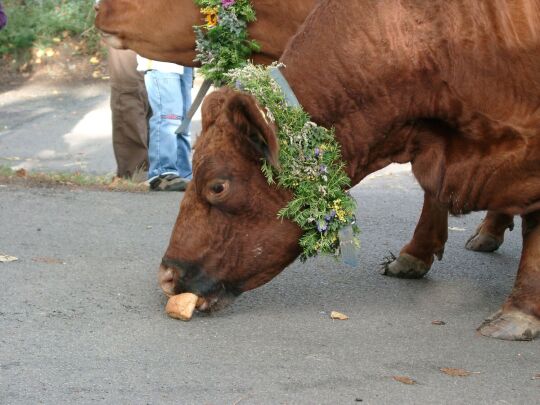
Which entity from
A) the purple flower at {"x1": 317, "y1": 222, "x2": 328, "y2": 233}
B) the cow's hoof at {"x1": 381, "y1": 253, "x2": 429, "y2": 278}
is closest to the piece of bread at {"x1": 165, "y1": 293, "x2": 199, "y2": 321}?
the purple flower at {"x1": 317, "y1": 222, "x2": 328, "y2": 233}

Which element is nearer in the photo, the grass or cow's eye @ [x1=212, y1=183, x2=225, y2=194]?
cow's eye @ [x1=212, y1=183, x2=225, y2=194]

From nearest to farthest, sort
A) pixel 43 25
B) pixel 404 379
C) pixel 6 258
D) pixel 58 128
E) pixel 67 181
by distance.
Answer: pixel 404 379, pixel 6 258, pixel 67 181, pixel 58 128, pixel 43 25

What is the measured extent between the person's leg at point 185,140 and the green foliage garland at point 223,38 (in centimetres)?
269

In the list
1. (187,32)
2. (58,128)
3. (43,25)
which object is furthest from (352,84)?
(43,25)

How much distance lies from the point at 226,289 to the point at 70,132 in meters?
7.70

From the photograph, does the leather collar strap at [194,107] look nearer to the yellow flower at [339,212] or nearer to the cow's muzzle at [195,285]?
the cow's muzzle at [195,285]

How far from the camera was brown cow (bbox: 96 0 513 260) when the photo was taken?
5922 mm

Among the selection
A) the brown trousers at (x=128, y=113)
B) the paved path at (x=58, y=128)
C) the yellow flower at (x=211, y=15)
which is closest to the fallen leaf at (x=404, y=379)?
the yellow flower at (x=211, y=15)

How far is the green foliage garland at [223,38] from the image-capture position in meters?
5.78

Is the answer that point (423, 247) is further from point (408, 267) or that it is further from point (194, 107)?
point (194, 107)

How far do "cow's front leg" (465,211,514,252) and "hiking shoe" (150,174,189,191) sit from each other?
264 centimetres

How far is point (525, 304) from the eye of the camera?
5020 mm

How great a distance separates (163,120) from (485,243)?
→ 117 inches

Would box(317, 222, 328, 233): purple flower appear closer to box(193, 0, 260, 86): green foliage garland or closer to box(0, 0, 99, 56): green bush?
box(193, 0, 260, 86): green foliage garland
